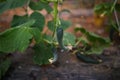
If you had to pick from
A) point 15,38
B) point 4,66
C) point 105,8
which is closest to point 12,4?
point 15,38

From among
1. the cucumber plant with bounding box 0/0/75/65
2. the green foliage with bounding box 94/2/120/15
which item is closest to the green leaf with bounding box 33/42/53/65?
the cucumber plant with bounding box 0/0/75/65

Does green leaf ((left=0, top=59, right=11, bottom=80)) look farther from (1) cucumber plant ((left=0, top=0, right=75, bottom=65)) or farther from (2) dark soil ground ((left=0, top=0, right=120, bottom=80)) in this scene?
(1) cucumber plant ((left=0, top=0, right=75, bottom=65))

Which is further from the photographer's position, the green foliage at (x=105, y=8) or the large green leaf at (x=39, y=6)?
the green foliage at (x=105, y=8)

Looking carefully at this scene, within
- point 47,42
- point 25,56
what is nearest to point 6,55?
point 25,56

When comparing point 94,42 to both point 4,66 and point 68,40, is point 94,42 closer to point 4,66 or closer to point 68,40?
point 68,40

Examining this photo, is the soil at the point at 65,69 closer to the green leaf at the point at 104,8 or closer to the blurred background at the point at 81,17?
the green leaf at the point at 104,8

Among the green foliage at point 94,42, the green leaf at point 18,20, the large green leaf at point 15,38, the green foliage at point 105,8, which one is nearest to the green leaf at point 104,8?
the green foliage at point 105,8

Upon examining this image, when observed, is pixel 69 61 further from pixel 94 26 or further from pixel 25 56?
pixel 94 26
